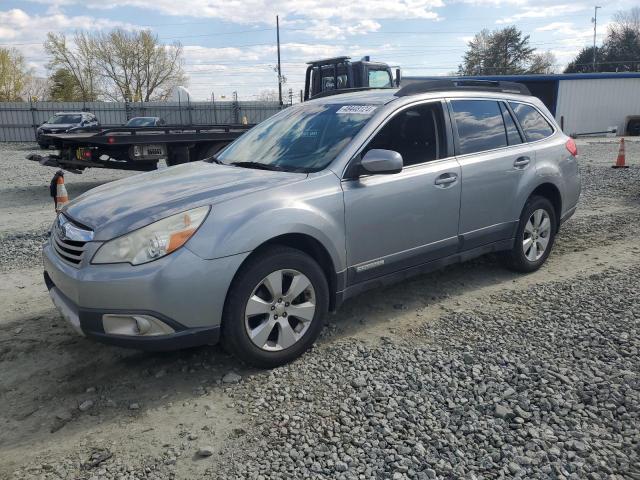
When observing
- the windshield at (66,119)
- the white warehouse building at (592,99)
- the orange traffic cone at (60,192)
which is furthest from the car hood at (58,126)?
the white warehouse building at (592,99)

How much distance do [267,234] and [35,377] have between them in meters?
1.78

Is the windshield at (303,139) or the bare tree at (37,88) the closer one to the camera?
the windshield at (303,139)

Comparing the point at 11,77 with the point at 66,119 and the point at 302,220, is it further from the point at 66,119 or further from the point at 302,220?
the point at 302,220

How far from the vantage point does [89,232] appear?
3271 mm

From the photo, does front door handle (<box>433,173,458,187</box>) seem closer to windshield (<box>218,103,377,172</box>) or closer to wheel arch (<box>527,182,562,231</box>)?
windshield (<box>218,103,377,172</box>)

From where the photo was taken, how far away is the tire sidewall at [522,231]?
203 inches

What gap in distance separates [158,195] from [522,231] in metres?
3.39

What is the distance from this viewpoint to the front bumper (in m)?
3.05

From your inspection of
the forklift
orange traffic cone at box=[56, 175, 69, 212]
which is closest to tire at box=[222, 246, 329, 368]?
orange traffic cone at box=[56, 175, 69, 212]

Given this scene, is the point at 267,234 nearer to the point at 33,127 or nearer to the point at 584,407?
the point at 584,407

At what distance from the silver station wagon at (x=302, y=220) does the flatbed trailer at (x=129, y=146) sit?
6.51 metres

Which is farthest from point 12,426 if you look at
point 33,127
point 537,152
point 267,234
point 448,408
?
point 33,127

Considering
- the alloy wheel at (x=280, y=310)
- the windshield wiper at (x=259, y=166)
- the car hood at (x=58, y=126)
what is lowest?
the alloy wheel at (x=280, y=310)

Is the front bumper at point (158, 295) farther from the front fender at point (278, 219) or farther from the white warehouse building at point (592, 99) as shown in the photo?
the white warehouse building at point (592, 99)
